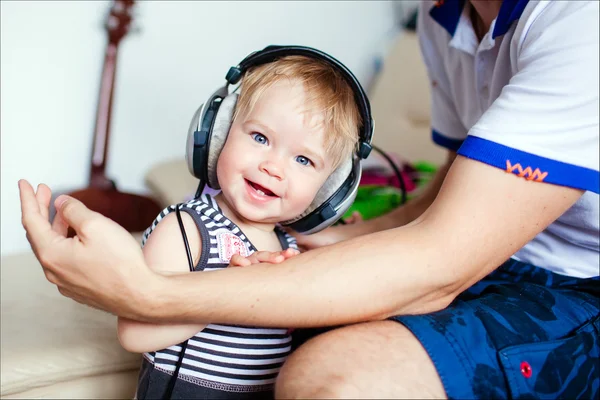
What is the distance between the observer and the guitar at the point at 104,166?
5.93 ft

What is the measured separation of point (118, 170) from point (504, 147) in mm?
1417

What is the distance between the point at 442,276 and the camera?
33.1 inches

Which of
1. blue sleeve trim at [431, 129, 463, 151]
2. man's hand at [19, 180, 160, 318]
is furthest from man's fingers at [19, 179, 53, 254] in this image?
blue sleeve trim at [431, 129, 463, 151]

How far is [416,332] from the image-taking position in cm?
82

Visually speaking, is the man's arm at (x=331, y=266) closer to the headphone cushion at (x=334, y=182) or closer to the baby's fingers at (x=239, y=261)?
the baby's fingers at (x=239, y=261)

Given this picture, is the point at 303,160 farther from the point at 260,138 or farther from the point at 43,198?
the point at 43,198

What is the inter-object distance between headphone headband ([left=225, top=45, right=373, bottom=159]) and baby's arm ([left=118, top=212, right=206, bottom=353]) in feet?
0.80

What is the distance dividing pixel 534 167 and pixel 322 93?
321 millimetres

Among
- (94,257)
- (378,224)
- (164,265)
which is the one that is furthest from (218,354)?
(378,224)

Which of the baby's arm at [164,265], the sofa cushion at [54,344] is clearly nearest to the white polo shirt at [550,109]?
the baby's arm at [164,265]

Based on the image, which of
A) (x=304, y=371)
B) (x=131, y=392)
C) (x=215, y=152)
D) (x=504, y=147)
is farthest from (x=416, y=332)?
(x=131, y=392)

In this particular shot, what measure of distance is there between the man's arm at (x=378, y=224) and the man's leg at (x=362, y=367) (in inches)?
15.3

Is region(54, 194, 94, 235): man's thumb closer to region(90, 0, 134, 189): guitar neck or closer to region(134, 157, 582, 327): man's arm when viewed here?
region(134, 157, 582, 327): man's arm

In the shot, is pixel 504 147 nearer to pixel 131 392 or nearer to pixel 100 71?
pixel 131 392
